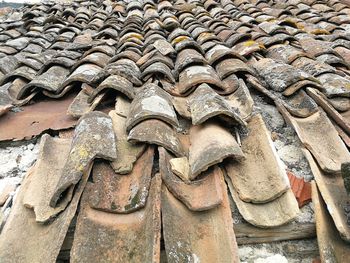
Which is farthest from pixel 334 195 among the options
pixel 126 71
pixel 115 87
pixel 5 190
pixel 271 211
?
pixel 5 190

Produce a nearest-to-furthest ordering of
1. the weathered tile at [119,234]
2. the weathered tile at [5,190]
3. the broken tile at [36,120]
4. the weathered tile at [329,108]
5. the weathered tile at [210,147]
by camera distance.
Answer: the weathered tile at [119,234], the weathered tile at [210,147], the weathered tile at [5,190], the weathered tile at [329,108], the broken tile at [36,120]

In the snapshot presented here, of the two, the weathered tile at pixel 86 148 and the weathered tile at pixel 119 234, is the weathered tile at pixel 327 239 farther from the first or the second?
the weathered tile at pixel 86 148

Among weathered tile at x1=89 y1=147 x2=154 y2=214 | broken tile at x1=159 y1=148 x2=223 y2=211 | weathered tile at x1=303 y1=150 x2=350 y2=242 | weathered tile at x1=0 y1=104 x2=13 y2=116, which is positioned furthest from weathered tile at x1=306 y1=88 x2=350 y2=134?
weathered tile at x1=0 y1=104 x2=13 y2=116

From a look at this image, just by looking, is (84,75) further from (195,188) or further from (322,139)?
(322,139)

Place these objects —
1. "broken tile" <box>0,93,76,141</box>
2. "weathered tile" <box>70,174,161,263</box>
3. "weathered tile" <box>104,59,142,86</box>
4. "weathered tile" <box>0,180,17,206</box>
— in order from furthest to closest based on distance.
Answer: "weathered tile" <box>104,59,142,86</box> → "broken tile" <box>0,93,76,141</box> → "weathered tile" <box>0,180,17,206</box> → "weathered tile" <box>70,174,161,263</box>

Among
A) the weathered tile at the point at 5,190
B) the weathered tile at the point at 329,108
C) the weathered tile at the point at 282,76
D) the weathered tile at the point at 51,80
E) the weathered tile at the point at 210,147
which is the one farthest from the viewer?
the weathered tile at the point at 51,80

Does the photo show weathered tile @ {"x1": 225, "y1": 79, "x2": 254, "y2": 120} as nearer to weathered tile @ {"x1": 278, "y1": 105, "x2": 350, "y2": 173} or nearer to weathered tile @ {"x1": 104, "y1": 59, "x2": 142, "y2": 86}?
weathered tile @ {"x1": 278, "y1": 105, "x2": 350, "y2": 173}

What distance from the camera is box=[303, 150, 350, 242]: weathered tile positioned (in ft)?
4.27

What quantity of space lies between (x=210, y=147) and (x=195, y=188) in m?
0.22

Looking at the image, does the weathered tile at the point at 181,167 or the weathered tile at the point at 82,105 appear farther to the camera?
the weathered tile at the point at 82,105

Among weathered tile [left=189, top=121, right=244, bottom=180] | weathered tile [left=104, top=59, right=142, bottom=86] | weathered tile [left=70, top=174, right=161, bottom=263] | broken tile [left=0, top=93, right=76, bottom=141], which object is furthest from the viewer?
weathered tile [left=104, top=59, right=142, bottom=86]

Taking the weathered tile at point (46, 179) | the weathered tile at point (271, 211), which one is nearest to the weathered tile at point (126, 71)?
the weathered tile at point (46, 179)

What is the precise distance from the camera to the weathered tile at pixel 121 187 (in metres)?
1.37

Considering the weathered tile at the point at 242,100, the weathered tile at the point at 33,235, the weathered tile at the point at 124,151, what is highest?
the weathered tile at the point at 242,100
